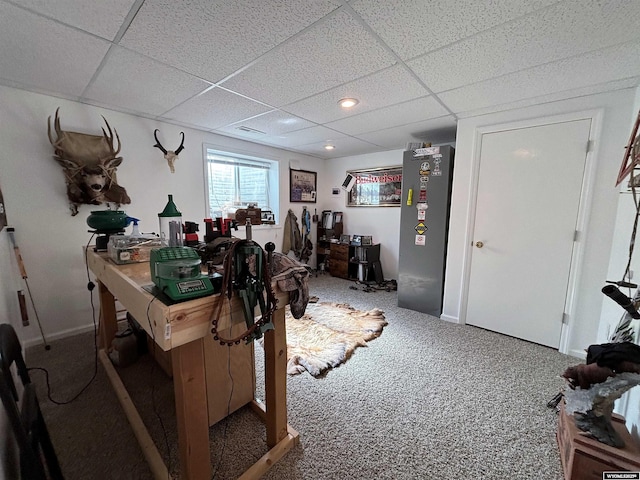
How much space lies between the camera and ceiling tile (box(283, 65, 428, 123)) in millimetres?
1870

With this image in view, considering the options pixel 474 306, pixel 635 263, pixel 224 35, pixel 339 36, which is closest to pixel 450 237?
pixel 474 306

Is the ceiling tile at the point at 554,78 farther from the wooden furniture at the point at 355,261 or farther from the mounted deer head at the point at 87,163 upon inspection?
the mounted deer head at the point at 87,163

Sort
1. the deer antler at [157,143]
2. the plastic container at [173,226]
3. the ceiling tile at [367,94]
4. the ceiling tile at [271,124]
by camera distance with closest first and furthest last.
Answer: the plastic container at [173,226] → the ceiling tile at [367,94] → the ceiling tile at [271,124] → the deer antler at [157,143]

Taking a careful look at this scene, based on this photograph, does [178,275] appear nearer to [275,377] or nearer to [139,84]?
[275,377]

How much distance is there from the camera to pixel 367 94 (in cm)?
215

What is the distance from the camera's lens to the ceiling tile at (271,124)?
272cm

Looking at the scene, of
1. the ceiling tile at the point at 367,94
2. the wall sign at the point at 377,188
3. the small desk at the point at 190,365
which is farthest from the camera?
the wall sign at the point at 377,188

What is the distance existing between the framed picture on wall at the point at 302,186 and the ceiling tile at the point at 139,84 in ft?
7.67

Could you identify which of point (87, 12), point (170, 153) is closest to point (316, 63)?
point (87, 12)

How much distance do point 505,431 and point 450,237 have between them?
6.11 ft

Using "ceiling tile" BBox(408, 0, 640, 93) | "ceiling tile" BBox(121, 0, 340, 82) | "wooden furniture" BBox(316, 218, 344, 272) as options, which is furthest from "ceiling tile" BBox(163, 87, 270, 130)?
"wooden furniture" BBox(316, 218, 344, 272)

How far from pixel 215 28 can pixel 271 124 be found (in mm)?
1625

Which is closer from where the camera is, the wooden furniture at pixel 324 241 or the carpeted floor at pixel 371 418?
the carpeted floor at pixel 371 418

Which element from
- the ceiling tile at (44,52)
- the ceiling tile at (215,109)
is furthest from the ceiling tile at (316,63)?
the ceiling tile at (44,52)
